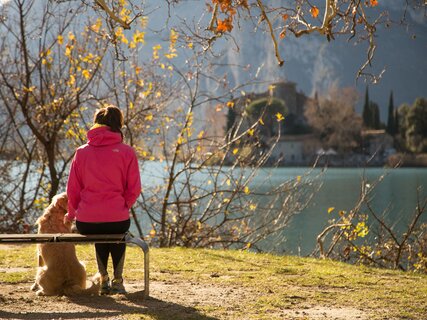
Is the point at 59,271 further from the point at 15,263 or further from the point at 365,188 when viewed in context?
the point at 365,188

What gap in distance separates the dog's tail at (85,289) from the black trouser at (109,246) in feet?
0.26

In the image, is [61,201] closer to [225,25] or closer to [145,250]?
[145,250]

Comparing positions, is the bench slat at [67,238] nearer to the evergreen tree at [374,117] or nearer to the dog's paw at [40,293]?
the dog's paw at [40,293]

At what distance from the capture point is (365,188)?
12414mm

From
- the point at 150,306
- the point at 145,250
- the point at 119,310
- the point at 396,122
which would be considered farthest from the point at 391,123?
the point at 119,310

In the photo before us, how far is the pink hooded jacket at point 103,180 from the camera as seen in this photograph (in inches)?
225

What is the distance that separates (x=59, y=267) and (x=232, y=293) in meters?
1.47

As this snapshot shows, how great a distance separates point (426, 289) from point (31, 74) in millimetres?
8807

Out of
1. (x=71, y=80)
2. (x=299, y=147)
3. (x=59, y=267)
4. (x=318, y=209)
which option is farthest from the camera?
(x=299, y=147)

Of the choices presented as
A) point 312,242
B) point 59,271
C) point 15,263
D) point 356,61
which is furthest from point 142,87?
point 356,61

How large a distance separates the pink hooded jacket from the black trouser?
0.14 ft

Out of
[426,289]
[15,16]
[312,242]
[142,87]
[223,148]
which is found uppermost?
[15,16]

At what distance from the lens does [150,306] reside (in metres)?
5.62

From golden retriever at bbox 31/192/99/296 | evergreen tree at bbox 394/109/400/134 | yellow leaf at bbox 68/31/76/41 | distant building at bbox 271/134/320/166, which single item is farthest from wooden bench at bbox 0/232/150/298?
distant building at bbox 271/134/320/166
